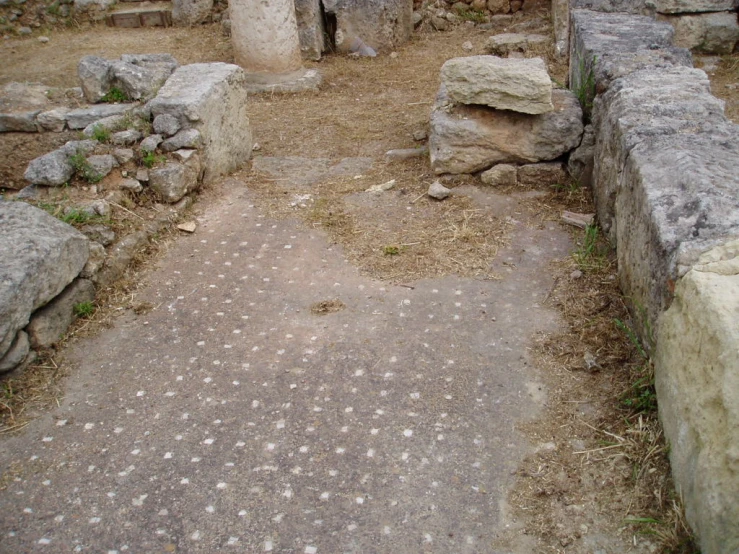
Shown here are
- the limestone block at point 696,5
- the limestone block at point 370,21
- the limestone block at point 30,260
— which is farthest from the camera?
the limestone block at point 370,21

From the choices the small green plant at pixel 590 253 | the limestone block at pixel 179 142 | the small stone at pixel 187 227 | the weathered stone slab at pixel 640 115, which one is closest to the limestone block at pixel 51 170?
the limestone block at pixel 179 142

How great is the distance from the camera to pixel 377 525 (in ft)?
8.49

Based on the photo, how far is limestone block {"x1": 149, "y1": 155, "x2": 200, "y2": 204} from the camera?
4.76 metres

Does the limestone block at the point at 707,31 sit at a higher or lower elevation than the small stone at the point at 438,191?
higher

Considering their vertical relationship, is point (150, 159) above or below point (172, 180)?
above

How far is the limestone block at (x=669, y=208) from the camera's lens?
273 centimetres

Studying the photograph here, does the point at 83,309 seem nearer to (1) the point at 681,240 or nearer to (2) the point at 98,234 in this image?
(2) the point at 98,234

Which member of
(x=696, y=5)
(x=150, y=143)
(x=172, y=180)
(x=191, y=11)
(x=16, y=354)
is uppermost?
(x=191, y=11)

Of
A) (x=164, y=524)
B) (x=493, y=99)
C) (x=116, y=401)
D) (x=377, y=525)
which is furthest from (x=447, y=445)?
(x=493, y=99)

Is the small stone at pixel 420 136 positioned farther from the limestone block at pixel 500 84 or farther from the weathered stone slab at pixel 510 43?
the weathered stone slab at pixel 510 43

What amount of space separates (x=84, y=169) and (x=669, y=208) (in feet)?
11.6

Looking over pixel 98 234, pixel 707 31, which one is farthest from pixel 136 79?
pixel 707 31

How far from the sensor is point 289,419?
310 centimetres

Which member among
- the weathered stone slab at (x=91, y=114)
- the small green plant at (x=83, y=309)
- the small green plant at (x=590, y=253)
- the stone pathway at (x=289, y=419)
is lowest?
the stone pathway at (x=289, y=419)
